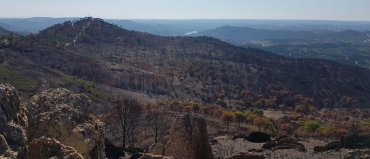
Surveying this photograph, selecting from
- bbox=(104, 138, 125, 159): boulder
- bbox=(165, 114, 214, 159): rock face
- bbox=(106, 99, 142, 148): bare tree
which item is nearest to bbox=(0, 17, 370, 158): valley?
bbox=(165, 114, 214, 159): rock face

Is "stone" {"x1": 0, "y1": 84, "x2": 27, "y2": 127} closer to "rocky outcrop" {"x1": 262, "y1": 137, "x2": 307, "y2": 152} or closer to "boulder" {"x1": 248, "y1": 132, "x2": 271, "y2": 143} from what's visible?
"rocky outcrop" {"x1": 262, "y1": 137, "x2": 307, "y2": 152}

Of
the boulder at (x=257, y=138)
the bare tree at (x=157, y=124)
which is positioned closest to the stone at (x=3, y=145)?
the boulder at (x=257, y=138)

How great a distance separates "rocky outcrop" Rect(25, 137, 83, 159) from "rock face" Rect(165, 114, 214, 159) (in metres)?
9.11

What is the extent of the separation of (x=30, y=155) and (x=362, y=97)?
15442 cm

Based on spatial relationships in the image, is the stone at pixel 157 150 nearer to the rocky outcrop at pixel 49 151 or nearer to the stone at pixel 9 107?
the stone at pixel 9 107

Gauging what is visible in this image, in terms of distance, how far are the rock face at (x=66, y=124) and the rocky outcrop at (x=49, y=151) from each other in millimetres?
972

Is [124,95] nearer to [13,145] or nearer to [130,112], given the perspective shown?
[130,112]

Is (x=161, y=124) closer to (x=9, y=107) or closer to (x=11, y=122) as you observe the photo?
(x=9, y=107)

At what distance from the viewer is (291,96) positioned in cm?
13312

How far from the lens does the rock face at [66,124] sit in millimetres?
9234

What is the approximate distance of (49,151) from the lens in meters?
7.93

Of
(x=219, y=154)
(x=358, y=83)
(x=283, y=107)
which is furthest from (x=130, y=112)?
(x=358, y=83)

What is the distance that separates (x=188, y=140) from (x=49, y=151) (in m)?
→ 9.55

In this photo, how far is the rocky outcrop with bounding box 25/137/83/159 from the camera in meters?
7.83
